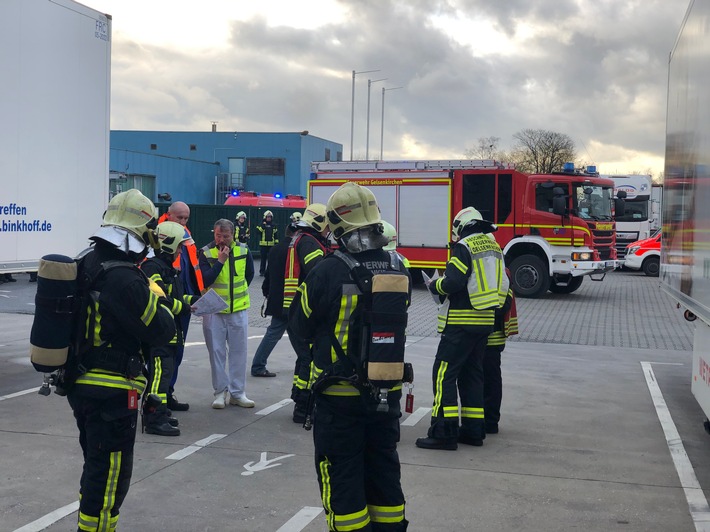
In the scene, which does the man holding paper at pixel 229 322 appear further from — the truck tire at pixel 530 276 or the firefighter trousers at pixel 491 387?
the truck tire at pixel 530 276

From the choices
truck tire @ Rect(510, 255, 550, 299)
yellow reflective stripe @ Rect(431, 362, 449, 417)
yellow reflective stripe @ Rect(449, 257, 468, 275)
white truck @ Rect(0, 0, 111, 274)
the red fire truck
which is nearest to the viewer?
yellow reflective stripe @ Rect(449, 257, 468, 275)

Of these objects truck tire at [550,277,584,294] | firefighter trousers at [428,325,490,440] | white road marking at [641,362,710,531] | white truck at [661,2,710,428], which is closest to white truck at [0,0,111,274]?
firefighter trousers at [428,325,490,440]

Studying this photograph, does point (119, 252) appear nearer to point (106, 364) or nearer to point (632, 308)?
point (106, 364)

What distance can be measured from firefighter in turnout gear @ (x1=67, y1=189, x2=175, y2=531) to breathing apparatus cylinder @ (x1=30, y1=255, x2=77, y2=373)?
0.10m

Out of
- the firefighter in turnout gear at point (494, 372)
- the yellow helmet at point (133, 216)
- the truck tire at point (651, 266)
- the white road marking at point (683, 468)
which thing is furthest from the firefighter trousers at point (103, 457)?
the truck tire at point (651, 266)

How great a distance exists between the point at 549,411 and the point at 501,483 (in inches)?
101

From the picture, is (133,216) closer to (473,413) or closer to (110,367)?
(110,367)

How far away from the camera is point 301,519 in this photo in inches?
203

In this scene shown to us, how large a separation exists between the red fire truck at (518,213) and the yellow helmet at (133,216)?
52.2ft

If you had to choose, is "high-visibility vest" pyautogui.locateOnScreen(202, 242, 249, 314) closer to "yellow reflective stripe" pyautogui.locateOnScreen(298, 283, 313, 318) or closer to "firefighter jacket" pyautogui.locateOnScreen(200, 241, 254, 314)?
"firefighter jacket" pyautogui.locateOnScreen(200, 241, 254, 314)

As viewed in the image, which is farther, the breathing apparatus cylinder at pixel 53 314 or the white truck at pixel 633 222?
the white truck at pixel 633 222

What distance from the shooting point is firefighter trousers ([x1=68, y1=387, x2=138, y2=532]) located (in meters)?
4.00

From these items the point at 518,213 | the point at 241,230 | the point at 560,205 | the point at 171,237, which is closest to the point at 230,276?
the point at 171,237

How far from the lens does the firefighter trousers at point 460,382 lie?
6.85m
